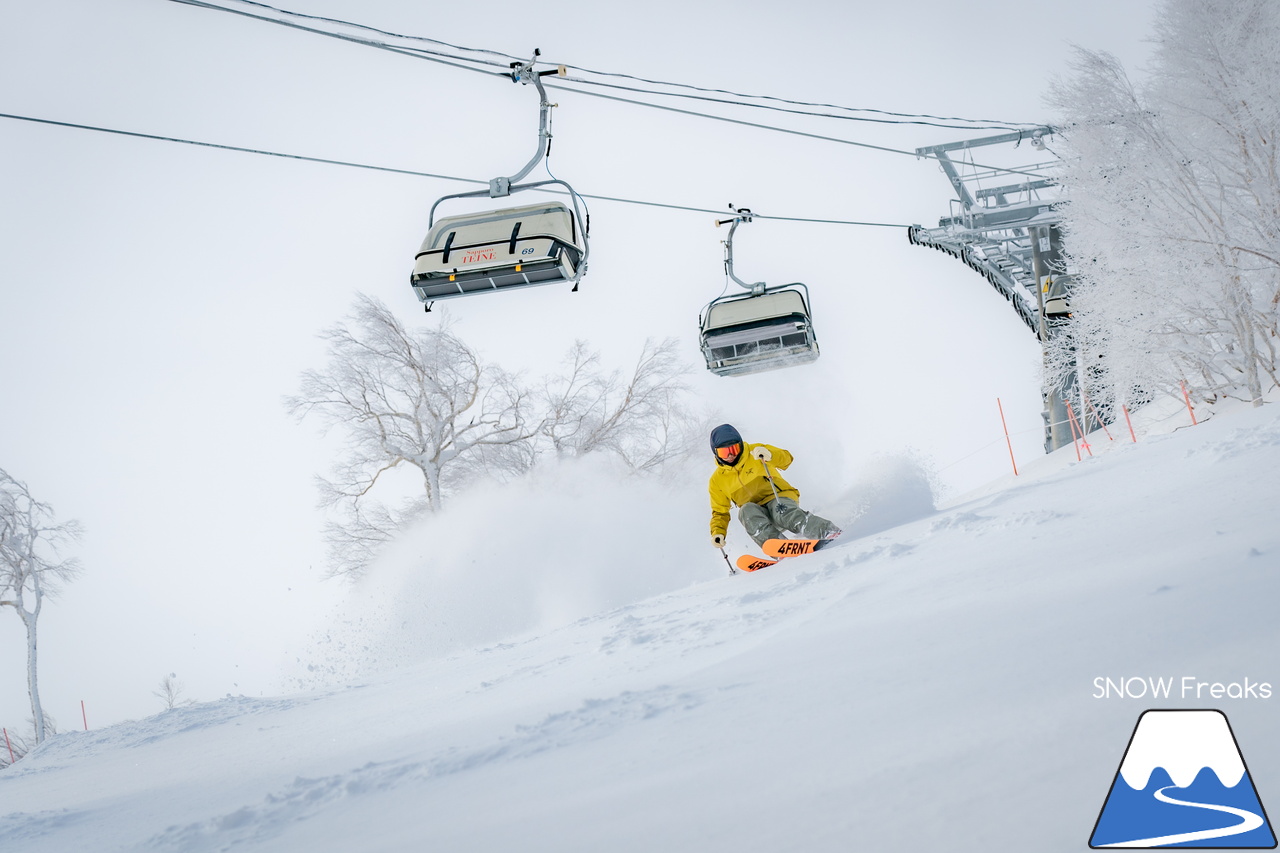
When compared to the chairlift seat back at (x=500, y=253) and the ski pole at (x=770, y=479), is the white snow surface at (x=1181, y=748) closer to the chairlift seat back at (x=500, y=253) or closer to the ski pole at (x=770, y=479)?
the ski pole at (x=770, y=479)

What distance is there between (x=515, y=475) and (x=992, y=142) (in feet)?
45.9

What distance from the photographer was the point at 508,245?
23.9 feet

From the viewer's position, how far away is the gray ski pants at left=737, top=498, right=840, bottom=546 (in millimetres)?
7230

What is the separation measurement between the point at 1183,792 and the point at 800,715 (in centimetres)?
105

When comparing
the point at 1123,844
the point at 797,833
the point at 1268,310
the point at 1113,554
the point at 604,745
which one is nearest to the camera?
the point at 1123,844

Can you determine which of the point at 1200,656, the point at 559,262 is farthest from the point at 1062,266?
the point at 1200,656

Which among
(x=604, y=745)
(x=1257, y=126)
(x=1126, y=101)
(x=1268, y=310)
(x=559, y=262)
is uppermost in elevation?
(x=1126, y=101)

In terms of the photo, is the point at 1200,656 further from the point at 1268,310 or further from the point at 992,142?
the point at 992,142

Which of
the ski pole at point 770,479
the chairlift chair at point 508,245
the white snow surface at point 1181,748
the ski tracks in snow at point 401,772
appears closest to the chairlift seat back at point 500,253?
the chairlift chair at point 508,245

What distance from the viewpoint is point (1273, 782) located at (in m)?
1.59

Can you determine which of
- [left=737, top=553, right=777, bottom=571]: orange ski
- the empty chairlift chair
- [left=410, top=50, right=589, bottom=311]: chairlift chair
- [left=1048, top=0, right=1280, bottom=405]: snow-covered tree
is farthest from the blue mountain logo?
[left=1048, top=0, right=1280, bottom=405]: snow-covered tree

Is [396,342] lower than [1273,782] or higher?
higher

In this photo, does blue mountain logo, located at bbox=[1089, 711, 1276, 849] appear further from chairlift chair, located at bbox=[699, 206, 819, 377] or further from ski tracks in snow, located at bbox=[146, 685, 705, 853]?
chairlift chair, located at bbox=[699, 206, 819, 377]

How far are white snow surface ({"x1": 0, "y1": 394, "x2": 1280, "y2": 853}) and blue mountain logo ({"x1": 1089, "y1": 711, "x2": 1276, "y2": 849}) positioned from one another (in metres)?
0.04
